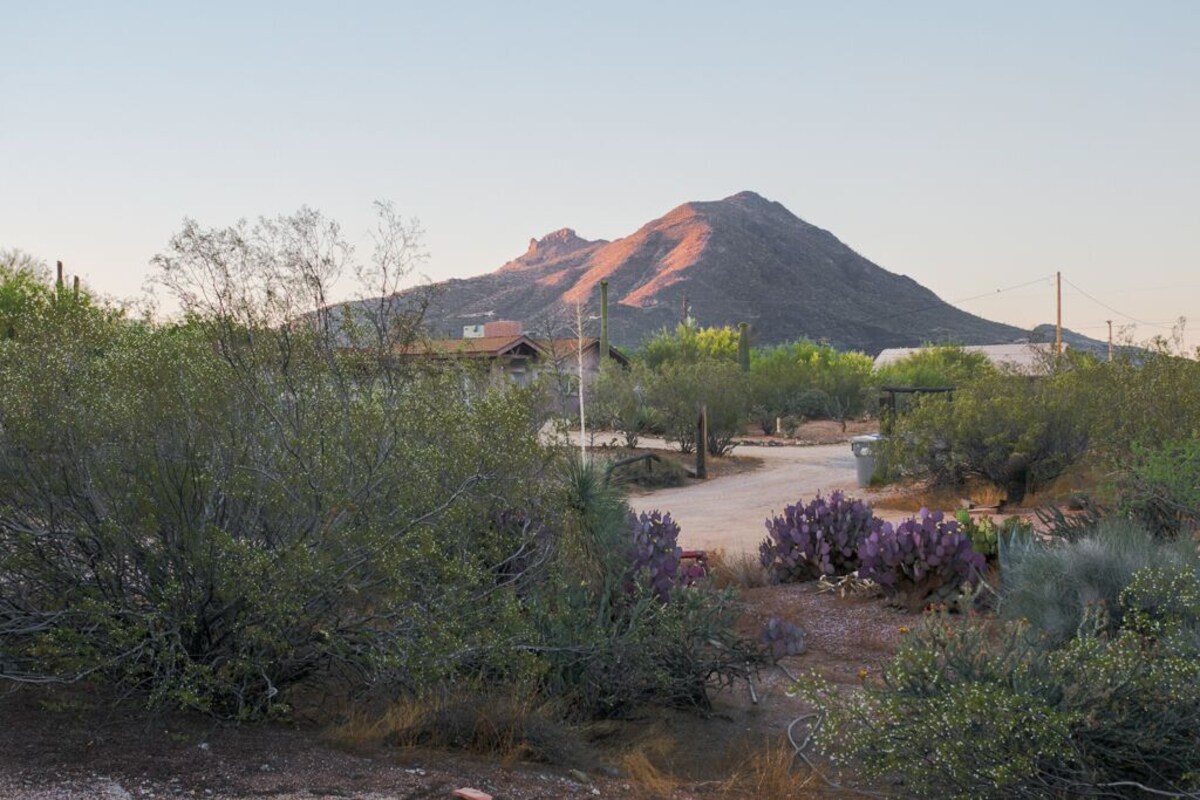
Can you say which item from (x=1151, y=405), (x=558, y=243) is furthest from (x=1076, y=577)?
(x=558, y=243)

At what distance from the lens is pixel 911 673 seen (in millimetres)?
5359

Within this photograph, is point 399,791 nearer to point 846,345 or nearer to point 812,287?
point 846,345

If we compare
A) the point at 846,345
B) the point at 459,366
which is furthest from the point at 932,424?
the point at 846,345

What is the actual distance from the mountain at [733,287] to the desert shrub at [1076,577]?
81.0 metres

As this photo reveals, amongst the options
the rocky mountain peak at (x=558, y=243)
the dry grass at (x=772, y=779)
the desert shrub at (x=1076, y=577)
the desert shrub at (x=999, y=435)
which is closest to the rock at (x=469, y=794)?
the dry grass at (x=772, y=779)

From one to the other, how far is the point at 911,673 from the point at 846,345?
335 ft

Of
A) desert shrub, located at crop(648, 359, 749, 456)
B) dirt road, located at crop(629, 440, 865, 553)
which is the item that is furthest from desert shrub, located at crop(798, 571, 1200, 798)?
desert shrub, located at crop(648, 359, 749, 456)

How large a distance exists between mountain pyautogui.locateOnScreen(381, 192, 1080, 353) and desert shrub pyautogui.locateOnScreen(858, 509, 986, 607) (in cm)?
7914

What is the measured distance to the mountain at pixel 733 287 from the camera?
4156 inches

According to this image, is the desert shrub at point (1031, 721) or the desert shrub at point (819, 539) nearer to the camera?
the desert shrub at point (1031, 721)

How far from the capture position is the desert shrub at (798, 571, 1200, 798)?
4.77 metres

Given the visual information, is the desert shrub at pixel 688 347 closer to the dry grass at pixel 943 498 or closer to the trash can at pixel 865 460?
the trash can at pixel 865 460

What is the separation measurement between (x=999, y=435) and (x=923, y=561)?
26.3ft

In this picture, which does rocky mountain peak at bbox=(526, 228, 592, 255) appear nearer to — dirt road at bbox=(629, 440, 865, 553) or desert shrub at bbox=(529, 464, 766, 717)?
dirt road at bbox=(629, 440, 865, 553)
